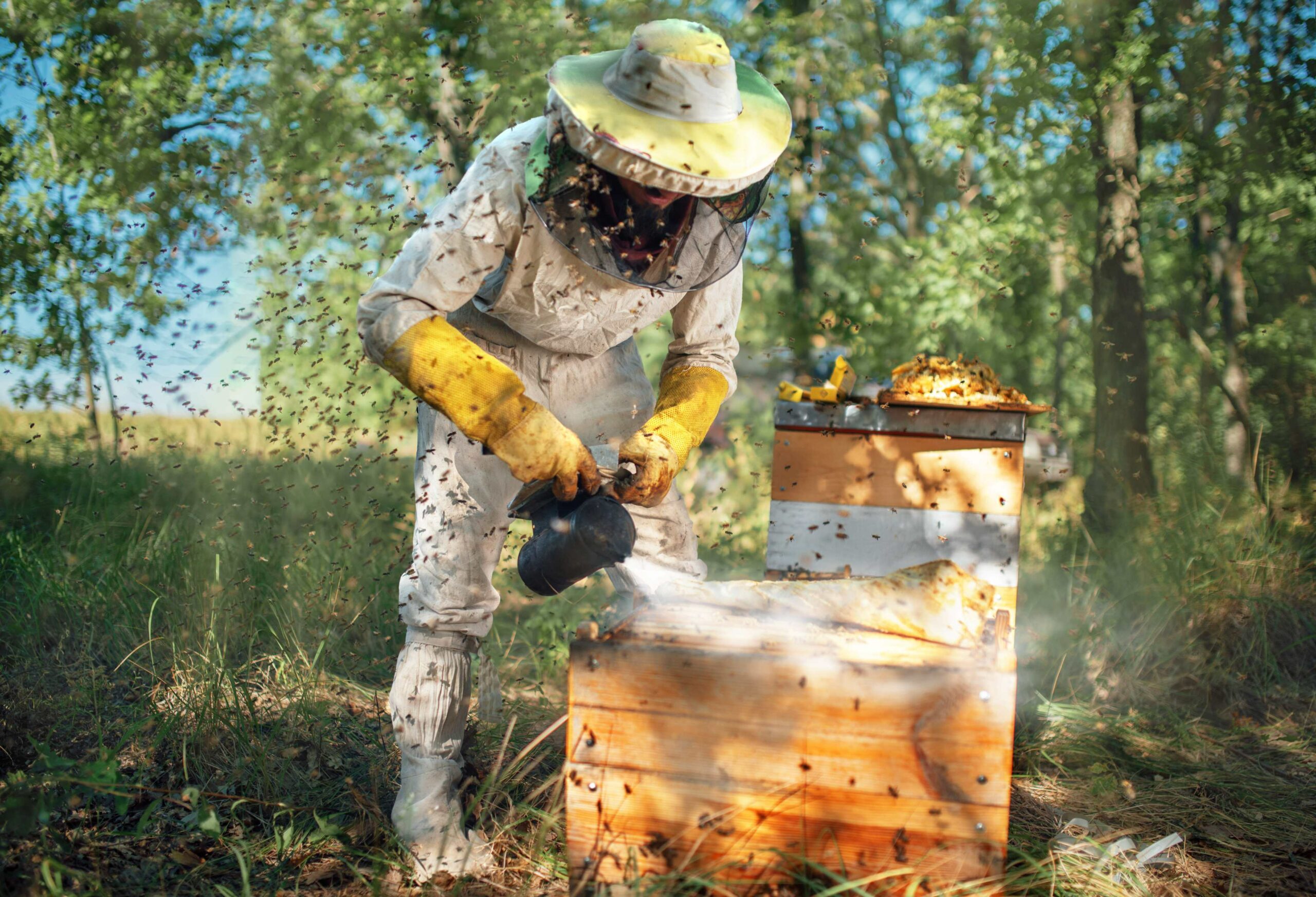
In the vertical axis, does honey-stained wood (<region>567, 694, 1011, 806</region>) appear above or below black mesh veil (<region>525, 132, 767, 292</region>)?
below

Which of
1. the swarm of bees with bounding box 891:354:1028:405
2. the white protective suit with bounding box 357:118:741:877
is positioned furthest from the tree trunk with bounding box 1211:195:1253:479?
the white protective suit with bounding box 357:118:741:877

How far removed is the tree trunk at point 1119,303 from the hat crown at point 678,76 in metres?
3.81

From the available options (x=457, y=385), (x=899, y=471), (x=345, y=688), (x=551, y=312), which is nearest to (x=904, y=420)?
(x=899, y=471)

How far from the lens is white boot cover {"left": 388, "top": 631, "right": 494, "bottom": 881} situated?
2.21 m

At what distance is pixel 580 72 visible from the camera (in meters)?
2.11

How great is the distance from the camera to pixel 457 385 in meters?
2.13

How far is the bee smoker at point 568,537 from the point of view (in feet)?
6.78

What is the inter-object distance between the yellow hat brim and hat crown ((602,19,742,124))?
24mm

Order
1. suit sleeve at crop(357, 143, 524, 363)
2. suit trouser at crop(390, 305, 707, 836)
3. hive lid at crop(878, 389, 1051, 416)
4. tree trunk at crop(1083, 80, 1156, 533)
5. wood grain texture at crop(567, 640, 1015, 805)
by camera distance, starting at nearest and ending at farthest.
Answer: wood grain texture at crop(567, 640, 1015, 805) < suit sleeve at crop(357, 143, 524, 363) < suit trouser at crop(390, 305, 707, 836) < hive lid at crop(878, 389, 1051, 416) < tree trunk at crop(1083, 80, 1156, 533)

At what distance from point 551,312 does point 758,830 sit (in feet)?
4.16

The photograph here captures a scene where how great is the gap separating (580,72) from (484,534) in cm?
113

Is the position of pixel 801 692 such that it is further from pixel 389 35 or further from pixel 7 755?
pixel 389 35

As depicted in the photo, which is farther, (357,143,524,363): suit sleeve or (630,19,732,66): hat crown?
(357,143,524,363): suit sleeve

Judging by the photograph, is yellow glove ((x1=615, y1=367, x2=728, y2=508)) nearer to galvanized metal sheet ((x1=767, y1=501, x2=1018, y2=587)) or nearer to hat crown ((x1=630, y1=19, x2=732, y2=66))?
hat crown ((x1=630, y1=19, x2=732, y2=66))
